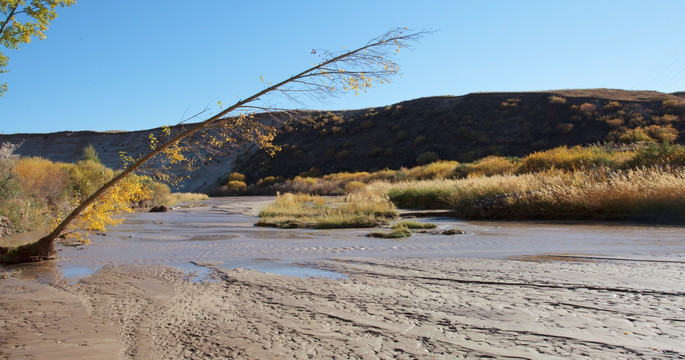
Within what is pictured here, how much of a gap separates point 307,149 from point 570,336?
190 ft

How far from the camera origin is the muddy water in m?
8.37

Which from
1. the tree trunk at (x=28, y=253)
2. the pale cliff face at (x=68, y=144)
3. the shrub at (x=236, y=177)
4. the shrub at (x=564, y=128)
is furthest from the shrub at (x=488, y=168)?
the pale cliff face at (x=68, y=144)

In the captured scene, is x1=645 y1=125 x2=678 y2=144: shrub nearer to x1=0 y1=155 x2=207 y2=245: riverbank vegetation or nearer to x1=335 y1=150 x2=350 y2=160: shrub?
x1=335 y1=150 x2=350 y2=160: shrub

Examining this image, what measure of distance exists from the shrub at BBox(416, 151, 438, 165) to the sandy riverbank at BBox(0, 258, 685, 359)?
4175 cm

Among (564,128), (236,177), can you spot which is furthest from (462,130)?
(236,177)

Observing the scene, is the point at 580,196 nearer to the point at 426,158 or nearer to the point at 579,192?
the point at 579,192

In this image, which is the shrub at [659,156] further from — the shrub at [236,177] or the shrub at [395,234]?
the shrub at [236,177]

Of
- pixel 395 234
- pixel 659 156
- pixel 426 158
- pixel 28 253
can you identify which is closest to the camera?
pixel 28 253

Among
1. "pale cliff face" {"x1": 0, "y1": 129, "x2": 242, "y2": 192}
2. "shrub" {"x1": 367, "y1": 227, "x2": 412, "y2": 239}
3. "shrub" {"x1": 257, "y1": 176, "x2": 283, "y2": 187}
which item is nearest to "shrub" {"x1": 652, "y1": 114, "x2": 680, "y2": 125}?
"shrub" {"x1": 257, "y1": 176, "x2": 283, "y2": 187}

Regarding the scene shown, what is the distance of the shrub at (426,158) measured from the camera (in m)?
48.8

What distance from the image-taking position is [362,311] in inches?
199

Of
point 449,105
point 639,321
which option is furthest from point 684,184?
point 449,105

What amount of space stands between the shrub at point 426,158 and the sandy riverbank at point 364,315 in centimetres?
4175

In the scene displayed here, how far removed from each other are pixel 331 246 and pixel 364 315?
18.4 ft
